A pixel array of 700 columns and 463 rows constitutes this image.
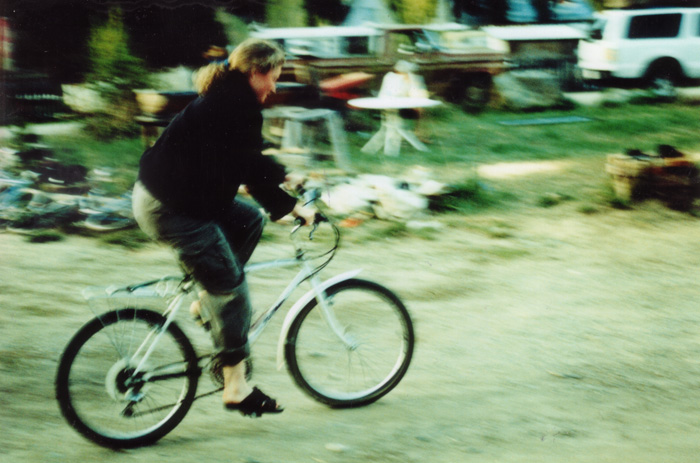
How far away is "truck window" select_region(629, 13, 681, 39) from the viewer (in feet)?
48.0

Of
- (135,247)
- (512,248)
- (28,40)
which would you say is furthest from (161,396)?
(28,40)

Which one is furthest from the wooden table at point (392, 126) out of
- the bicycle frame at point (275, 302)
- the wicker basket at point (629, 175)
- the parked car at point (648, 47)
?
the bicycle frame at point (275, 302)

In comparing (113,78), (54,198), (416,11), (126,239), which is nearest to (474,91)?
→ (416,11)

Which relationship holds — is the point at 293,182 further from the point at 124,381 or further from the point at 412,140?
the point at 412,140

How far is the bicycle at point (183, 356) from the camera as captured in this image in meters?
3.43

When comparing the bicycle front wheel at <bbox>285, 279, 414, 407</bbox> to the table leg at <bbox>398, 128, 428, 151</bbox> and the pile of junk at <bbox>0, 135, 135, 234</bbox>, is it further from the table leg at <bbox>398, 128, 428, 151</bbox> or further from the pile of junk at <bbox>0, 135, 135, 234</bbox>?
the table leg at <bbox>398, 128, 428, 151</bbox>

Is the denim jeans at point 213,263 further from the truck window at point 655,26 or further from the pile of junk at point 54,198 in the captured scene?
the truck window at point 655,26

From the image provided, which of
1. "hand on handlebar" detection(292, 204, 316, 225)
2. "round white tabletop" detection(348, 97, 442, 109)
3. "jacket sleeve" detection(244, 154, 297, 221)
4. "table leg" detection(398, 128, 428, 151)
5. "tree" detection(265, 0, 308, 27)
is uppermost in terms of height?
"tree" detection(265, 0, 308, 27)

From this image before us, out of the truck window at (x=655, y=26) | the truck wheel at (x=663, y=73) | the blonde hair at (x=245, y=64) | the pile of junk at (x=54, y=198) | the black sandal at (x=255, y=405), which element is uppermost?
the truck window at (x=655, y=26)

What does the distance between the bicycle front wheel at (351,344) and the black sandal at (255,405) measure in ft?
0.81

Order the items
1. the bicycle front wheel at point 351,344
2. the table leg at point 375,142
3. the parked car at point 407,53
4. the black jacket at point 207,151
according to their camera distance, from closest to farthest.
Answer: the black jacket at point 207,151 < the bicycle front wheel at point 351,344 < the table leg at point 375,142 < the parked car at point 407,53

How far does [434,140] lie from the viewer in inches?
424

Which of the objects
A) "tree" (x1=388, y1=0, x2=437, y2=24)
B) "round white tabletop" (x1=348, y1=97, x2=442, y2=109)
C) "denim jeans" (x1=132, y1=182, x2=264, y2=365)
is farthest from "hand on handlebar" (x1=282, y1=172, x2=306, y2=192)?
"tree" (x1=388, y1=0, x2=437, y2=24)

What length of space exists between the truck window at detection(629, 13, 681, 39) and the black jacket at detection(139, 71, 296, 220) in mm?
13051
